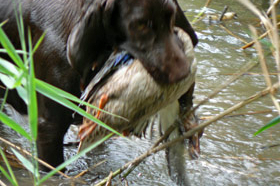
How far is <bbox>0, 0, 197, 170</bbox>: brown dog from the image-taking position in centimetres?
215

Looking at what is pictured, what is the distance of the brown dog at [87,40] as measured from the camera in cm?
215

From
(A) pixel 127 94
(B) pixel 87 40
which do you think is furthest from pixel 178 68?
(B) pixel 87 40

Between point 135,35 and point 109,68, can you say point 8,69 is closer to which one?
point 109,68

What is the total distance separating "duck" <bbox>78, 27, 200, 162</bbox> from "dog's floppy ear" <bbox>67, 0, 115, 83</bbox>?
153 mm

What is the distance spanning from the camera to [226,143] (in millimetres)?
3611

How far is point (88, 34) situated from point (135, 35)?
0.25 meters

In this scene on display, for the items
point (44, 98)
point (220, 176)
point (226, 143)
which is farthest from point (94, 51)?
point (226, 143)

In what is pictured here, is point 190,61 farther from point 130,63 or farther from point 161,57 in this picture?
point 130,63

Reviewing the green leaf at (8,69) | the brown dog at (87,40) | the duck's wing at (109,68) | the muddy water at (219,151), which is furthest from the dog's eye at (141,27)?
the muddy water at (219,151)

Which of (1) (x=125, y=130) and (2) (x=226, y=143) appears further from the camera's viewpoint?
(2) (x=226, y=143)

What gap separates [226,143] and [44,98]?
157 centimetres

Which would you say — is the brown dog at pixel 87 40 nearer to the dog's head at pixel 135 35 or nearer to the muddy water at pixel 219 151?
the dog's head at pixel 135 35

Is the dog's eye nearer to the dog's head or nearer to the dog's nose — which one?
the dog's head

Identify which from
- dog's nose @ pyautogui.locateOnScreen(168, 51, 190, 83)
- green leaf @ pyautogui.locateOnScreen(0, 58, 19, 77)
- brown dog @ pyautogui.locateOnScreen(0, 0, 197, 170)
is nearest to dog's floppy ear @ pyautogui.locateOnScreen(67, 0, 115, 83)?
brown dog @ pyautogui.locateOnScreen(0, 0, 197, 170)
